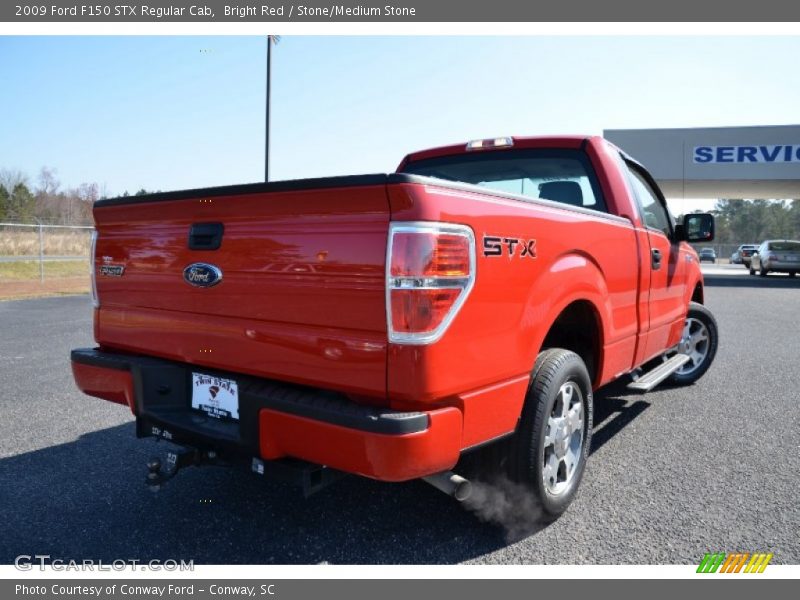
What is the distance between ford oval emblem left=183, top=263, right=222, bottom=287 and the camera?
2.54 meters

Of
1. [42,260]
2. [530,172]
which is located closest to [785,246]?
[530,172]

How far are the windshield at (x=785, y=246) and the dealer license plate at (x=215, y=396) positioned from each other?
92.4 feet

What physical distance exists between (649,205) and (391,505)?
2.90m

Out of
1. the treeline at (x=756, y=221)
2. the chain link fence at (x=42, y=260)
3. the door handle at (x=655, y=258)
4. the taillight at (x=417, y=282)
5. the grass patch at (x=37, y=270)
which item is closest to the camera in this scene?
the taillight at (x=417, y=282)

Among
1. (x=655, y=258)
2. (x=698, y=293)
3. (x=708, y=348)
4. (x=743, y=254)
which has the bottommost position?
(x=708, y=348)

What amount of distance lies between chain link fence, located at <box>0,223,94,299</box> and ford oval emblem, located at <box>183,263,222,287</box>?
13805mm

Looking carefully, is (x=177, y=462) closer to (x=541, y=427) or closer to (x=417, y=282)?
(x=417, y=282)

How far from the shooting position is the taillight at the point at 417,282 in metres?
2.01

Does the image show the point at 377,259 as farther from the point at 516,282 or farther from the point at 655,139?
the point at 655,139

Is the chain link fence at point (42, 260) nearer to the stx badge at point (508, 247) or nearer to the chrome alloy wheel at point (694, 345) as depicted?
the chrome alloy wheel at point (694, 345)

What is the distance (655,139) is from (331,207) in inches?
1115

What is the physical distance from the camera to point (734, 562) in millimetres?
2545

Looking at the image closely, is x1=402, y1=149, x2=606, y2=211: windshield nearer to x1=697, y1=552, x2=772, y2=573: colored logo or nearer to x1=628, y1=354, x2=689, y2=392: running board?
x1=628, y1=354, x2=689, y2=392: running board

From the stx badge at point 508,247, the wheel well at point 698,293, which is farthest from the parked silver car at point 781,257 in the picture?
the stx badge at point 508,247
